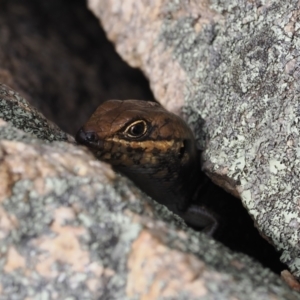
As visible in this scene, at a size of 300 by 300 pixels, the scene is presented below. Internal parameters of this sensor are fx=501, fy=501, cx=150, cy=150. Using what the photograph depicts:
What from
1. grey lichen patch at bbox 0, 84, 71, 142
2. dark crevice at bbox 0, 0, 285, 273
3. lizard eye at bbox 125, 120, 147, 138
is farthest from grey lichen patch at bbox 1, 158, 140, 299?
dark crevice at bbox 0, 0, 285, 273

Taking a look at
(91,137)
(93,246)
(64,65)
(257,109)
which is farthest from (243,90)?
(64,65)

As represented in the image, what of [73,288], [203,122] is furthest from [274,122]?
[73,288]

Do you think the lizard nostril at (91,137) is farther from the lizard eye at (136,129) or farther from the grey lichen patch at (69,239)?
the grey lichen patch at (69,239)

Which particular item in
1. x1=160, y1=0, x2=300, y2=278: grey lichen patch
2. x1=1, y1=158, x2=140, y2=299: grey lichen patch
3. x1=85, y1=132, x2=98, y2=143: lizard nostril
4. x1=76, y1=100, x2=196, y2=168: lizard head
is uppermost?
x1=160, y1=0, x2=300, y2=278: grey lichen patch

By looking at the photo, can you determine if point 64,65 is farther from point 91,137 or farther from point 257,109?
point 257,109

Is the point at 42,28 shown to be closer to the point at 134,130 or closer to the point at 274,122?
the point at 134,130

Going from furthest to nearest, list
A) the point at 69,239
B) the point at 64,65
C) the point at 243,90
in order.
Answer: the point at 64,65 → the point at 243,90 → the point at 69,239

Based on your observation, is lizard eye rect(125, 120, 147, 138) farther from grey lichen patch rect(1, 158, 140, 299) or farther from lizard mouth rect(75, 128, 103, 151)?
grey lichen patch rect(1, 158, 140, 299)
